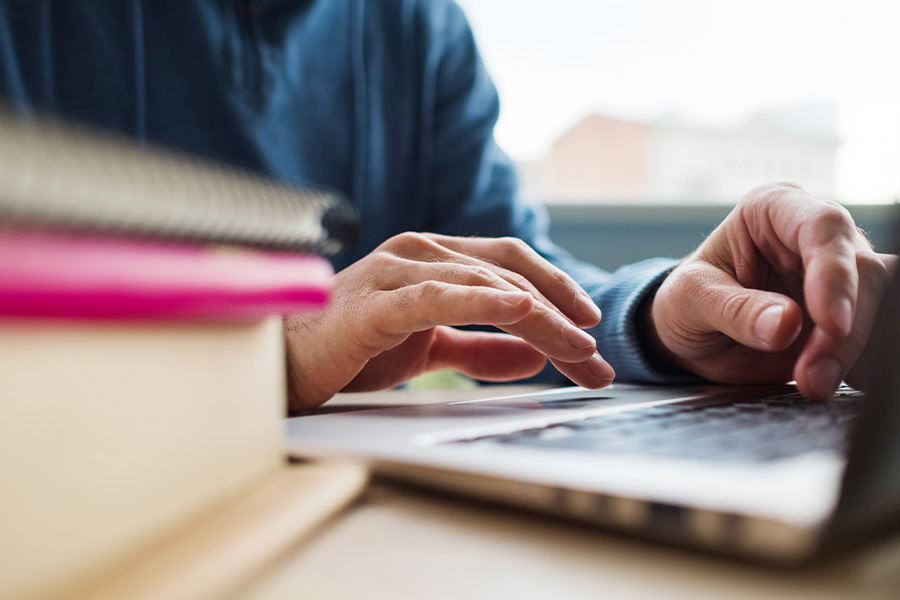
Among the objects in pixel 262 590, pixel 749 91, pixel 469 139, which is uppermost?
pixel 749 91

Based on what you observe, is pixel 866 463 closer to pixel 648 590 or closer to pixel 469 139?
pixel 648 590

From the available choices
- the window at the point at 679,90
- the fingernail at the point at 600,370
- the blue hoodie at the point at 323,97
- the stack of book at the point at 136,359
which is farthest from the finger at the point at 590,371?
the window at the point at 679,90

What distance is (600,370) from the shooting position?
0.34 metres

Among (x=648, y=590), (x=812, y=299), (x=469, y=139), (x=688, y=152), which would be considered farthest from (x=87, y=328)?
(x=688, y=152)

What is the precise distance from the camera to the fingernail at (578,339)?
0.31m

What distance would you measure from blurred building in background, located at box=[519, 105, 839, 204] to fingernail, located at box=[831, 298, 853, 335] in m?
0.76

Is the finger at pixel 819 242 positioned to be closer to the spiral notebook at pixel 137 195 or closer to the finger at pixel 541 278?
the finger at pixel 541 278

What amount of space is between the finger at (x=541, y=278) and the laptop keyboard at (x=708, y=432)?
11 centimetres

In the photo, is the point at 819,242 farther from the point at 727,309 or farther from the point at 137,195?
the point at 137,195

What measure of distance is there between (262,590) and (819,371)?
267 mm

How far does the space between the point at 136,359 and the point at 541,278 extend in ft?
0.93

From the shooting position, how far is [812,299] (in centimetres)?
27

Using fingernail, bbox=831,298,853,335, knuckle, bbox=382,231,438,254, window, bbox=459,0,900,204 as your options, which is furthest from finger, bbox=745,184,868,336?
window, bbox=459,0,900,204

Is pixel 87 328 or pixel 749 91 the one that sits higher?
pixel 749 91
